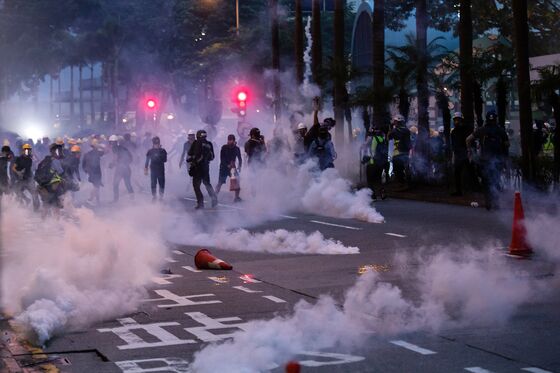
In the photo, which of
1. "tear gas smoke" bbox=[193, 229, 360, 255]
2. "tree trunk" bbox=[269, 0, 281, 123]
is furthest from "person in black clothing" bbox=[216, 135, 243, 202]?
"tree trunk" bbox=[269, 0, 281, 123]

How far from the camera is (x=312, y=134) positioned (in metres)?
28.3

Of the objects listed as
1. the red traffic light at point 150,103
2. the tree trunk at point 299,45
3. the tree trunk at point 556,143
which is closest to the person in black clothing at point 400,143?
the tree trunk at point 556,143

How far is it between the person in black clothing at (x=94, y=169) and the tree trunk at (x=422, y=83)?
848cm

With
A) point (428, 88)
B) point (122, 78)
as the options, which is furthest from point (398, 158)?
point (122, 78)

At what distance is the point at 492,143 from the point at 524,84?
84.4 inches

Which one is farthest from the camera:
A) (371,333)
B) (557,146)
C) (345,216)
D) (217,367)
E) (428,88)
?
(428,88)

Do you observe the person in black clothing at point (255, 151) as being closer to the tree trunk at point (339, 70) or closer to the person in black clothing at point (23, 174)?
the person in black clothing at point (23, 174)

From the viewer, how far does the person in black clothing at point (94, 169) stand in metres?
30.8

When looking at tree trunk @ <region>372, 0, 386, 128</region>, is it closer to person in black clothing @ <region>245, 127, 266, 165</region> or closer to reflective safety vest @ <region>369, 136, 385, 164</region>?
person in black clothing @ <region>245, 127, 266, 165</region>

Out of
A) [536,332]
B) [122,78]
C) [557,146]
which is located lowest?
[536,332]

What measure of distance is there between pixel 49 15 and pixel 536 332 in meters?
92.1

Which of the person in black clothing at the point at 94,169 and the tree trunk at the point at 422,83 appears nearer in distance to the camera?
the person in black clothing at the point at 94,169

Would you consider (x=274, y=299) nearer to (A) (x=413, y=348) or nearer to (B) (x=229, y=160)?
(A) (x=413, y=348)

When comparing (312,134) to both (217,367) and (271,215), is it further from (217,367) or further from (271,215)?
(217,367)
